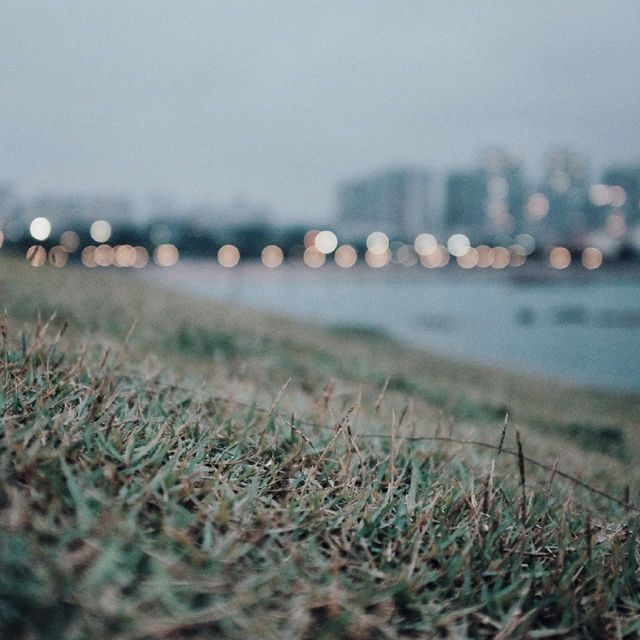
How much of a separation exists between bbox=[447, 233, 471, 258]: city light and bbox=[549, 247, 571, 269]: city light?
12730mm

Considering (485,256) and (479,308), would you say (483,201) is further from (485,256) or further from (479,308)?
(479,308)

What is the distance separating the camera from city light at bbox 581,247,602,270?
85.4m

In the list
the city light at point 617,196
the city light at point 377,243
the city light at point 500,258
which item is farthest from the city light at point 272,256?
the city light at point 617,196

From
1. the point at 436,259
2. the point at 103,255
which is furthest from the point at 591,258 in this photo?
the point at 103,255

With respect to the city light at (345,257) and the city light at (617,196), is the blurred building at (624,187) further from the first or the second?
the city light at (345,257)

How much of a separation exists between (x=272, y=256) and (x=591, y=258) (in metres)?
50.5

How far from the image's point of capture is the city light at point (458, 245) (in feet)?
292

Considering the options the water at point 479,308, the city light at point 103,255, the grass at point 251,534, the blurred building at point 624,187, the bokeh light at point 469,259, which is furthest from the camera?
the blurred building at point 624,187

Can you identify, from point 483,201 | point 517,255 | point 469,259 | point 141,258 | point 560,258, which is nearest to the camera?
point 141,258

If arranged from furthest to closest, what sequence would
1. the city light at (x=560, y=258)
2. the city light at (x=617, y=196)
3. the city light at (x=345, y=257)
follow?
the city light at (x=617, y=196)
the city light at (x=560, y=258)
the city light at (x=345, y=257)

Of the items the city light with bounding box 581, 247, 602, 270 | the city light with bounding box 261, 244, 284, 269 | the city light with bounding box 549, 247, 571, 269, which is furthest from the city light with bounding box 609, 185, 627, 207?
the city light with bounding box 261, 244, 284, 269

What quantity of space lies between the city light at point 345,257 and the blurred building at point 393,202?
5959 cm

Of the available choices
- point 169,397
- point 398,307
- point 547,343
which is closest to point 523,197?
Answer: point 398,307

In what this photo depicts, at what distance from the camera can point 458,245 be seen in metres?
91.0
